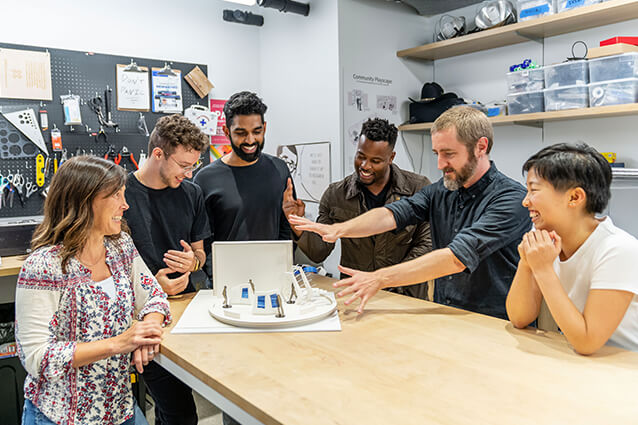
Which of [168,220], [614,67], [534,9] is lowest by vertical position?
[168,220]

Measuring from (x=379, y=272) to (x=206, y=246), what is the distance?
880 mm

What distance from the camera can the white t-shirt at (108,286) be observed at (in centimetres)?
142

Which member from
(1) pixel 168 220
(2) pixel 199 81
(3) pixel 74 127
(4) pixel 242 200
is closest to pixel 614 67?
(4) pixel 242 200

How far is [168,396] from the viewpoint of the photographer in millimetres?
1880

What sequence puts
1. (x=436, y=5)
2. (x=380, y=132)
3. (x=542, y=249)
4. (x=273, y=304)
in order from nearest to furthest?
(x=542, y=249), (x=273, y=304), (x=380, y=132), (x=436, y=5)

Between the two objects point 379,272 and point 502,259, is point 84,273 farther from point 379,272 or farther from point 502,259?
point 502,259

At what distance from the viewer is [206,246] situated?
86.3 inches

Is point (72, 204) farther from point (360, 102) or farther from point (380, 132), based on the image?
point (360, 102)

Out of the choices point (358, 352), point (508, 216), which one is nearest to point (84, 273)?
point (358, 352)

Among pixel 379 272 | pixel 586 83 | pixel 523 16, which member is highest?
pixel 523 16

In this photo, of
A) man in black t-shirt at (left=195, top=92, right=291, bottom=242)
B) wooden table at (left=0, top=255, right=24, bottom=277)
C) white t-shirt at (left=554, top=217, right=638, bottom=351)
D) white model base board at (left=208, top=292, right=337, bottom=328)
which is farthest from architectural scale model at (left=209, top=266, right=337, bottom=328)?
wooden table at (left=0, top=255, right=24, bottom=277)

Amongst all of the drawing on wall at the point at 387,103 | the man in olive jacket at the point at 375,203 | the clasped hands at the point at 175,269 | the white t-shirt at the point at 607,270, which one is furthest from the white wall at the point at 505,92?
the clasped hands at the point at 175,269

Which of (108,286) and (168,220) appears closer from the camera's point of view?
(108,286)

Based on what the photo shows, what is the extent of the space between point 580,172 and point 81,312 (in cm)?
140
